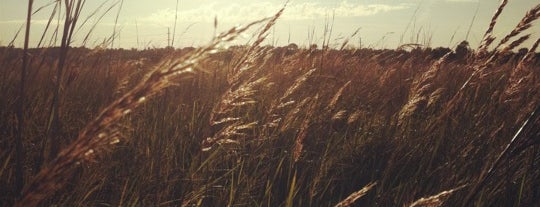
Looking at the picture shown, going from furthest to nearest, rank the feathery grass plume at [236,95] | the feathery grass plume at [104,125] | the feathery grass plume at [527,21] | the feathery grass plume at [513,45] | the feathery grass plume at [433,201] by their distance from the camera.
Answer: the feathery grass plume at [513,45], the feathery grass plume at [236,95], the feathery grass plume at [527,21], the feathery grass plume at [433,201], the feathery grass plume at [104,125]

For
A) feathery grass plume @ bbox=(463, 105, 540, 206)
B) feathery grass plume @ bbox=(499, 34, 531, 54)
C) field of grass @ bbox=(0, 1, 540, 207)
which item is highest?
feathery grass plume @ bbox=(499, 34, 531, 54)

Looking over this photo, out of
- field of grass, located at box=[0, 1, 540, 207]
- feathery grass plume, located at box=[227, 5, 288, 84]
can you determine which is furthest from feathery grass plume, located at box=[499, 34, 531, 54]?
feathery grass plume, located at box=[227, 5, 288, 84]

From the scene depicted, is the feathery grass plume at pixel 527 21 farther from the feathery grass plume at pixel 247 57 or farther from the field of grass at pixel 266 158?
the feathery grass plume at pixel 247 57

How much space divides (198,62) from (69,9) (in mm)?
901

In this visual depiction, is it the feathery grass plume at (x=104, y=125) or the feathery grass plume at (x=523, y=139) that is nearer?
the feathery grass plume at (x=104, y=125)

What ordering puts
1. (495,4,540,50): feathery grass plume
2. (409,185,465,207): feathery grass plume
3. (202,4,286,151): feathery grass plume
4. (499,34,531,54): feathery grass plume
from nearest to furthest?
(409,185,465,207): feathery grass plume → (495,4,540,50): feathery grass plume → (202,4,286,151): feathery grass plume → (499,34,531,54): feathery grass plume

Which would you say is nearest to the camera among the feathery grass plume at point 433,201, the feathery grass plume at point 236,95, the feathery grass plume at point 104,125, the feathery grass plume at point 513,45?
the feathery grass plume at point 104,125

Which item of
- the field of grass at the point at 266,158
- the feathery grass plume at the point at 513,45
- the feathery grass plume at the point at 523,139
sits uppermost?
the feathery grass plume at the point at 513,45

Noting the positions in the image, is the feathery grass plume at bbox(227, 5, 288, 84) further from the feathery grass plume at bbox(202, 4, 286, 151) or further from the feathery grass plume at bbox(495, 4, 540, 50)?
the feathery grass plume at bbox(495, 4, 540, 50)

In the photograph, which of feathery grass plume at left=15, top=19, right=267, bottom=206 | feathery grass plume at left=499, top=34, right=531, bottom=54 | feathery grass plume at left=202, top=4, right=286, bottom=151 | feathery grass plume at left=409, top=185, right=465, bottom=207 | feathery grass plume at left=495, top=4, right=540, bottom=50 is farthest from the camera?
feathery grass plume at left=499, top=34, right=531, bottom=54

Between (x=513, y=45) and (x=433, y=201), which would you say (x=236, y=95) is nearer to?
(x=433, y=201)

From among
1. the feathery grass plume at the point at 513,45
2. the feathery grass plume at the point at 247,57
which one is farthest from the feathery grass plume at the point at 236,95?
the feathery grass plume at the point at 513,45

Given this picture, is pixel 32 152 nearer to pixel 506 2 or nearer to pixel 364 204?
pixel 364 204

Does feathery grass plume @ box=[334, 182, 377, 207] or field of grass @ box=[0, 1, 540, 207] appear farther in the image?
field of grass @ box=[0, 1, 540, 207]
